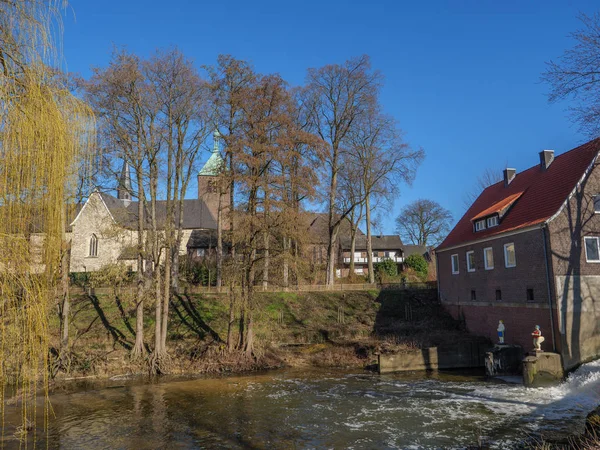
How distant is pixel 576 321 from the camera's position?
1880 centimetres

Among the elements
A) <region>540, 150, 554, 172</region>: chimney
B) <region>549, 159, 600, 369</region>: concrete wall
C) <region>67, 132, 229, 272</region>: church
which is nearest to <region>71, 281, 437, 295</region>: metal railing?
<region>67, 132, 229, 272</region>: church

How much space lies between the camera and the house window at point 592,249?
786 inches

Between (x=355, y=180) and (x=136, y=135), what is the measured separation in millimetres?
17692

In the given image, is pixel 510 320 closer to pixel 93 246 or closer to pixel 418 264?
pixel 418 264

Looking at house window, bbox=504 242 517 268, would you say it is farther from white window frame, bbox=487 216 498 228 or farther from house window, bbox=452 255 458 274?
house window, bbox=452 255 458 274

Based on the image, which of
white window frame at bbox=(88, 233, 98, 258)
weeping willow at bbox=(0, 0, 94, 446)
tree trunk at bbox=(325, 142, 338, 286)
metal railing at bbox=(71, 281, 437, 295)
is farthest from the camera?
white window frame at bbox=(88, 233, 98, 258)

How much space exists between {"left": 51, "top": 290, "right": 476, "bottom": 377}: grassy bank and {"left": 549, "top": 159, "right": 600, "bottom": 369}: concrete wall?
290 inches

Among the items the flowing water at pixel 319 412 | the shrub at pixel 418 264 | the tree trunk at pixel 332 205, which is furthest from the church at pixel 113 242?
the shrub at pixel 418 264

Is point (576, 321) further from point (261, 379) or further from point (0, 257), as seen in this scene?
point (0, 257)

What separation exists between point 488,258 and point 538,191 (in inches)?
173

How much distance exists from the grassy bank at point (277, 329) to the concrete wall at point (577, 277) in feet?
24.2

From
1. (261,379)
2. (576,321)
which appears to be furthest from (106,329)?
(576,321)

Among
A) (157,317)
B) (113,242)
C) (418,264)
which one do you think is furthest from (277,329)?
(418,264)

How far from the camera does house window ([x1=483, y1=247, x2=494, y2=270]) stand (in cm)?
2458
